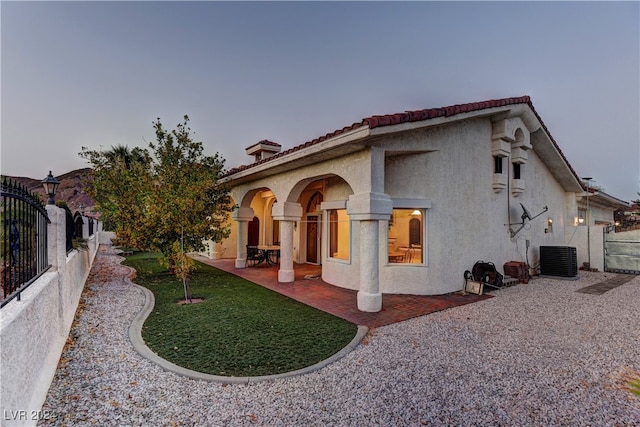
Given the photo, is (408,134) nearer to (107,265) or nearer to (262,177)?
(262,177)

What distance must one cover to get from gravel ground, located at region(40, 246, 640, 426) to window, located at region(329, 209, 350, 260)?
4092mm

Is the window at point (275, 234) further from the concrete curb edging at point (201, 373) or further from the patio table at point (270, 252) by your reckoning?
the concrete curb edging at point (201, 373)

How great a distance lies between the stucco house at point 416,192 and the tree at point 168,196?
6.37ft

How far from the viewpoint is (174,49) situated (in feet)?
44.8

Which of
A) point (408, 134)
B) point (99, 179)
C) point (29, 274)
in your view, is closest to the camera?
point (29, 274)

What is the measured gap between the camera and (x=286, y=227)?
10.3 meters

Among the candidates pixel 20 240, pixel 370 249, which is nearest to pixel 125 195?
pixel 20 240

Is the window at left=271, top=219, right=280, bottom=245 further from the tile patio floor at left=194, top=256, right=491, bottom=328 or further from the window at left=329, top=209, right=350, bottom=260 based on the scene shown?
the window at left=329, top=209, right=350, bottom=260

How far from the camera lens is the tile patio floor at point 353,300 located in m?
6.71

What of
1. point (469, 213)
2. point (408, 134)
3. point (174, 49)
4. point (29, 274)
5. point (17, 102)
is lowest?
point (29, 274)

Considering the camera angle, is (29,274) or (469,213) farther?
(469,213)

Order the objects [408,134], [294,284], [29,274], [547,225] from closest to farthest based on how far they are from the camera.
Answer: [29,274] → [408,134] → [294,284] → [547,225]

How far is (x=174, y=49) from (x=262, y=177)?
26.1 feet

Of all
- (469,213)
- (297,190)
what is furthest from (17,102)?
(469,213)
